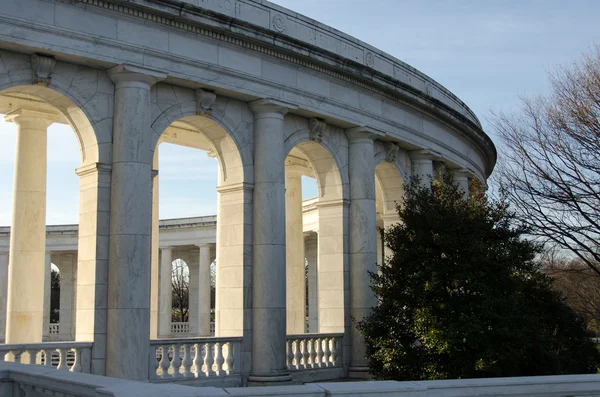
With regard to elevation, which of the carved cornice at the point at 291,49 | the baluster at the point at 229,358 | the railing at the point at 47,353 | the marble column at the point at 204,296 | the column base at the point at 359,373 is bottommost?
the column base at the point at 359,373

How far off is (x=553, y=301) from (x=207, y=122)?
23.3 m

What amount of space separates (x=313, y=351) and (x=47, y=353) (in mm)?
17697

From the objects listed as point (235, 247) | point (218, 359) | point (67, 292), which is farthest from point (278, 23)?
point (67, 292)

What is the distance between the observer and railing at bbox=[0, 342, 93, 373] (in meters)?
31.3

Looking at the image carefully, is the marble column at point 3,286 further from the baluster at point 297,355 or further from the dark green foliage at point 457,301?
the dark green foliage at point 457,301

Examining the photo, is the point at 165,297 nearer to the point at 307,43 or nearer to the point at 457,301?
the point at 307,43

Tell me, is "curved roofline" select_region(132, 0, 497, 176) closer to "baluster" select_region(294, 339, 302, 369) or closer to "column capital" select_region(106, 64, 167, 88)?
"column capital" select_region(106, 64, 167, 88)

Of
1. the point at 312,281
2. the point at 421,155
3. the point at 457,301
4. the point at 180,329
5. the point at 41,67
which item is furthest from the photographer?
the point at 180,329

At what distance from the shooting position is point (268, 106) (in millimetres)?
42625

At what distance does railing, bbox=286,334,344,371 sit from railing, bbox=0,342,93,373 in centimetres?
1293

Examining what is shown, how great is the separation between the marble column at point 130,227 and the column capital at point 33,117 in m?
8.91

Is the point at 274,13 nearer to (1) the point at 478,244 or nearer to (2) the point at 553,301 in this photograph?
(1) the point at 478,244

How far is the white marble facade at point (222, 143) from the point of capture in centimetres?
3503

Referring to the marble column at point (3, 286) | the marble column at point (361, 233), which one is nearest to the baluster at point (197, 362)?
the marble column at point (361, 233)
